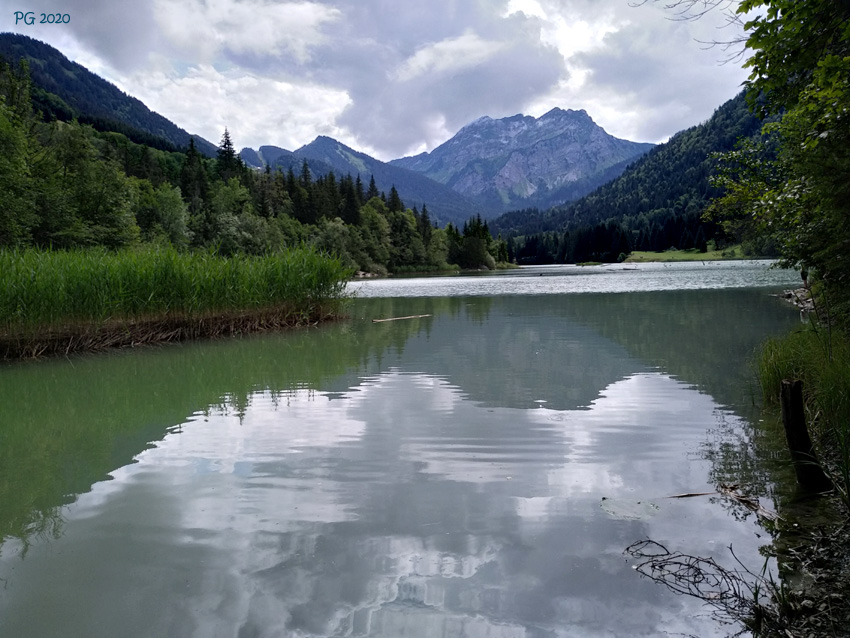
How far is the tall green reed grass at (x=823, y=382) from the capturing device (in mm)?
5129

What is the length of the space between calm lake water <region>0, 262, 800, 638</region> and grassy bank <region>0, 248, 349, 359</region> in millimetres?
2581

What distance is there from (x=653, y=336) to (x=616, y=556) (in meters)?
14.0

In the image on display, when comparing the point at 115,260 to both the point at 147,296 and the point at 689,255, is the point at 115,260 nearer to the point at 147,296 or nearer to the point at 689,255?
the point at 147,296

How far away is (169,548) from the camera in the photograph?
4441 mm

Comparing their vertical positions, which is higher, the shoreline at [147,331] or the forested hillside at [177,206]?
the forested hillside at [177,206]

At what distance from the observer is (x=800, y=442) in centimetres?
503

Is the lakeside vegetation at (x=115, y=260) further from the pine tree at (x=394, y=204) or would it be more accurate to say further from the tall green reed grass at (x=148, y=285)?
the pine tree at (x=394, y=204)

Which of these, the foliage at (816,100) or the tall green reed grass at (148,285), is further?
the tall green reed grass at (148,285)

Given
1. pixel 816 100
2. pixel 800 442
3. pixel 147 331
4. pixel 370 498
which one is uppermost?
pixel 816 100

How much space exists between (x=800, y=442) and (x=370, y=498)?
12.4 feet

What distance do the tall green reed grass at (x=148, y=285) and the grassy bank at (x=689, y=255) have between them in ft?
375

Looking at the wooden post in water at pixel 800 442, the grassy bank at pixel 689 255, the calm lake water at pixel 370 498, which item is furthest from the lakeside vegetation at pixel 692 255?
the wooden post in water at pixel 800 442

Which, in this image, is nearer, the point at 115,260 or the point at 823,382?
the point at 823,382

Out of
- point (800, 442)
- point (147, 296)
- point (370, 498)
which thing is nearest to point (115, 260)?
point (147, 296)
